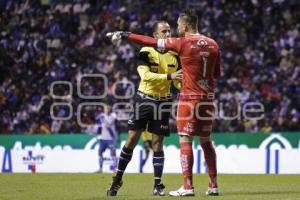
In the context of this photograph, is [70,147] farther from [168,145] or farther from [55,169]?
[168,145]

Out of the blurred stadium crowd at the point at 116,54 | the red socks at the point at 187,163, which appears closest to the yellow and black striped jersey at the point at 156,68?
the red socks at the point at 187,163

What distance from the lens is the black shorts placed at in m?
12.3

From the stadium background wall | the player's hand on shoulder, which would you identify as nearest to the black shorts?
the player's hand on shoulder

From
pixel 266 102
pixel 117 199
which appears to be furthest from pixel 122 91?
pixel 117 199

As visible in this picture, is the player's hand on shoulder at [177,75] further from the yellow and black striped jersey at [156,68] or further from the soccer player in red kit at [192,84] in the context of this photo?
the yellow and black striped jersey at [156,68]

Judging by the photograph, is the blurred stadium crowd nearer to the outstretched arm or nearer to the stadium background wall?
the stadium background wall

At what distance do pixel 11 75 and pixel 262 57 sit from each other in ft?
33.0

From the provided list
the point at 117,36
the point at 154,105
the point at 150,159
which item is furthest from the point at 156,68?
the point at 150,159

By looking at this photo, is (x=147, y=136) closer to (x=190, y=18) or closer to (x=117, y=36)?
(x=190, y=18)

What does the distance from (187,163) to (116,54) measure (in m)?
19.9

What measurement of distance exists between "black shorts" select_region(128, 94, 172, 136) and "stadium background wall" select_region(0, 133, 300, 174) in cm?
1168

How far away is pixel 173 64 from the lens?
12.5 m

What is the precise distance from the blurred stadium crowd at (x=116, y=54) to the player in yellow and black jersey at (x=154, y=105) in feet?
45.7

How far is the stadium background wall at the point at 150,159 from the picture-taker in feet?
78.0
